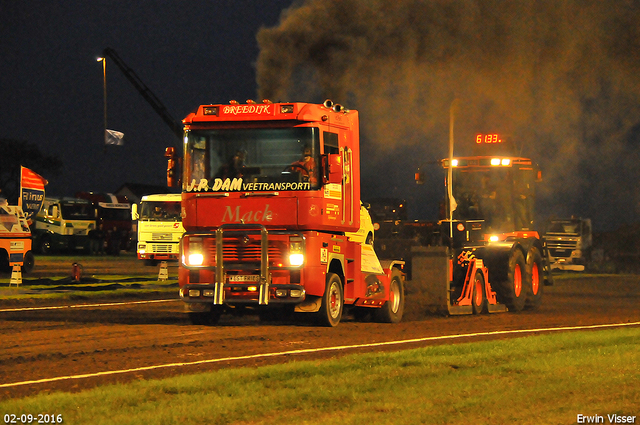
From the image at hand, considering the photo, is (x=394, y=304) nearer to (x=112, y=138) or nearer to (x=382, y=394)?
(x=382, y=394)

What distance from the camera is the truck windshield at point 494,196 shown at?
2375cm

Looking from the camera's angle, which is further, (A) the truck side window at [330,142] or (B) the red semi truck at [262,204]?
(A) the truck side window at [330,142]

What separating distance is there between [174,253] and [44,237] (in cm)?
1954

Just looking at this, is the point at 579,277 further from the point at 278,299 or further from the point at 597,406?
the point at 597,406

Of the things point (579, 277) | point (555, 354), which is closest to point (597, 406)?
point (555, 354)

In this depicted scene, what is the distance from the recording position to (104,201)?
57.4 m

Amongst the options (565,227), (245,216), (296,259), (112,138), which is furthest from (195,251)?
(112,138)

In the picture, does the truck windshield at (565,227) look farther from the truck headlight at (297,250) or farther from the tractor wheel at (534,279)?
the truck headlight at (297,250)

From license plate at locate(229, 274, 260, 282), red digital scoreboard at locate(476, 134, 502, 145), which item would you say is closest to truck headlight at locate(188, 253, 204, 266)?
license plate at locate(229, 274, 260, 282)

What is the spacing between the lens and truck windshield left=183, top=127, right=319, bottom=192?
15.8 metres

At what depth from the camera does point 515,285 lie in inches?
882

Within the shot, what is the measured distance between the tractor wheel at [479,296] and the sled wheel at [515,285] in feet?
3.16

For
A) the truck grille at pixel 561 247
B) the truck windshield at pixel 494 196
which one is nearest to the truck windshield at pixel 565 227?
the truck grille at pixel 561 247

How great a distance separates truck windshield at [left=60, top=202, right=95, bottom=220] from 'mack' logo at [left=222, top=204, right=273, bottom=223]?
4073 cm
